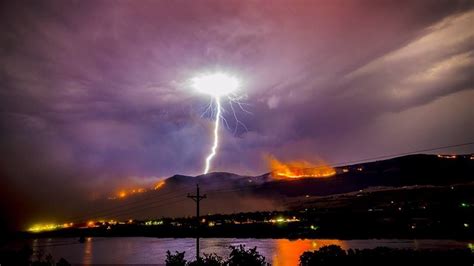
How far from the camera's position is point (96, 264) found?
102688mm

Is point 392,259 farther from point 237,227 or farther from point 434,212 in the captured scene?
point 237,227

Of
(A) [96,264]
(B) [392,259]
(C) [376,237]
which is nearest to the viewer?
(B) [392,259]

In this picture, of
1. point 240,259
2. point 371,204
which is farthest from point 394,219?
point 240,259

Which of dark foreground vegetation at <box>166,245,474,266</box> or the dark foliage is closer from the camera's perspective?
dark foreground vegetation at <box>166,245,474,266</box>

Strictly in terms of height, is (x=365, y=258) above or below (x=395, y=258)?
below

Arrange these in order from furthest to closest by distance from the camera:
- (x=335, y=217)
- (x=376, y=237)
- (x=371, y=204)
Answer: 1. (x=371, y=204)
2. (x=335, y=217)
3. (x=376, y=237)

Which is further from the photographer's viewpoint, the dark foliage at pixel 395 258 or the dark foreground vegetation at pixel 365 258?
the dark foliage at pixel 395 258

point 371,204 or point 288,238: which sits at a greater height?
point 371,204

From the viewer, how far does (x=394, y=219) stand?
118 m

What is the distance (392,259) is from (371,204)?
160 m

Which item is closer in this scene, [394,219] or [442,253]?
[442,253]

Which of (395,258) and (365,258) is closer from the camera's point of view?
(395,258)

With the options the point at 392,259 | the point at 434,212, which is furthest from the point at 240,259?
the point at 434,212

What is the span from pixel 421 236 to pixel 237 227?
367ft
